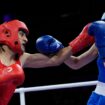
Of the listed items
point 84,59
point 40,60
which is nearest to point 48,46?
point 40,60

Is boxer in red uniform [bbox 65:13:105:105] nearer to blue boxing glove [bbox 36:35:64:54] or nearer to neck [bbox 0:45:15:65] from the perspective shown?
blue boxing glove [bbox 36:35:64:54]

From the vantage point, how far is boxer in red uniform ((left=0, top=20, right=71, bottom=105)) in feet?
5.00

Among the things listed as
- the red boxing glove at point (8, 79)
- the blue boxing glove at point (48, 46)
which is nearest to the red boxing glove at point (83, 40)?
the blue boxing glove at point (48, 46)

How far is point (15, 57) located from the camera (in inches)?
68.1

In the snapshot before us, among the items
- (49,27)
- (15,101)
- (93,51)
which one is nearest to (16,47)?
(93,51)

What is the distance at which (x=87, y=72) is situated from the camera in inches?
177

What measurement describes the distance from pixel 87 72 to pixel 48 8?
4.14 feet

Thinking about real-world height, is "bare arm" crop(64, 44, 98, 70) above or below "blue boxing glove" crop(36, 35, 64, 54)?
below

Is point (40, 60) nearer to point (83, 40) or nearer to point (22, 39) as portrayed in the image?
point (22, 39)

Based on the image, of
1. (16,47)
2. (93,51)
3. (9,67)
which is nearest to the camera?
(9,67)

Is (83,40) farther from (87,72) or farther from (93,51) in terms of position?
(87,72)

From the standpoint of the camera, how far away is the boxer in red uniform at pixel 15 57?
1525mm

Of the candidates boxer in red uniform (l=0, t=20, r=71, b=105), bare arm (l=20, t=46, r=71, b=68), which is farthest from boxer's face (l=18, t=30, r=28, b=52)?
bare arm (l=20, t=46, r=71, b=68)

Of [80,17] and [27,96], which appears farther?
[80,17]
